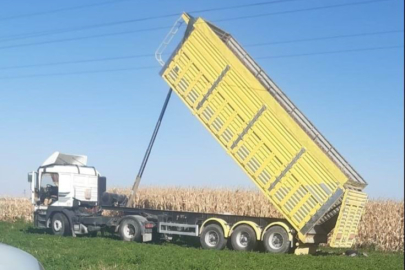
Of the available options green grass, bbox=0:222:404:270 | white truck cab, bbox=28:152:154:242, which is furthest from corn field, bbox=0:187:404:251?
green grass, bbox=0:222:404:270

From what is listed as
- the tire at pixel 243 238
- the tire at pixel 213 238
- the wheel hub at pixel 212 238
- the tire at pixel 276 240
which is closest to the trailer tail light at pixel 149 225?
the tire at pixel 213 238

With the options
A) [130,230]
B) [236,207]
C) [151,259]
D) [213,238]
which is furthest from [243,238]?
[236,207]

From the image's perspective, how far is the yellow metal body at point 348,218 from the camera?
57.2 feet

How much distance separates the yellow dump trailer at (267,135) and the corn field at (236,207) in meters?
6.70

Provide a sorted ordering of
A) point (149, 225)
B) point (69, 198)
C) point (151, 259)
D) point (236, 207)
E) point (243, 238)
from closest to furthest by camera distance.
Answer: point (151, 259), point (243, 238), point (149, 225), point (69, 198), point (236, 207)

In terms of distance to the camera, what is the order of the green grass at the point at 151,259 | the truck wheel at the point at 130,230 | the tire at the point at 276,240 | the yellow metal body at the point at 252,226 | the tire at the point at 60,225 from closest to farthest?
the green grass at the point at 151,259, the tire at the point at 276,240, the yellow metal body at the point at 252,226, the truck wheel at the point at 130,230, the tire at the point at 60,225

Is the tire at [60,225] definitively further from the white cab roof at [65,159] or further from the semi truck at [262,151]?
the semi truck at [262,151]

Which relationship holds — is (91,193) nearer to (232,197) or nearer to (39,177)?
(39,177)

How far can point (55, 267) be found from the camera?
41.8ft

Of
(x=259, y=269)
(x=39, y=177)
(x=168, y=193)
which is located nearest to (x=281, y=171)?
(x=259, y=269)

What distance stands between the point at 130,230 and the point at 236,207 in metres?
7.12

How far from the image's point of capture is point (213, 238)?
19812mm

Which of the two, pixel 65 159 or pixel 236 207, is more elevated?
pixel 65 159

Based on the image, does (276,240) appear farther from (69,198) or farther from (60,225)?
(60,225)
